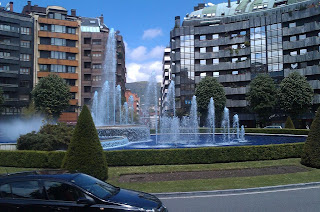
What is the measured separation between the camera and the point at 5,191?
6.39m

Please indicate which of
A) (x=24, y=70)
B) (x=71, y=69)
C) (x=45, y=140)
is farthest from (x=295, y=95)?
(x=24, y=70)

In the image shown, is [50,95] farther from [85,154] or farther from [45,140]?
[85,154]

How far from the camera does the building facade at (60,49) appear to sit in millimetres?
63969

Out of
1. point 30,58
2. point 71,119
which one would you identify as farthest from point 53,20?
point 71,119

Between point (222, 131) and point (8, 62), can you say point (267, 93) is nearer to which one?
point (222, 131)

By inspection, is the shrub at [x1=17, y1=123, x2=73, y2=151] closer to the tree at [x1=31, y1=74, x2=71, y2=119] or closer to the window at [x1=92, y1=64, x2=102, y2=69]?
the tree at [x1=31, y1=74, x2=71, y2=119]

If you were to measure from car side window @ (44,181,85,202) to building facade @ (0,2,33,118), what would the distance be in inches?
2318

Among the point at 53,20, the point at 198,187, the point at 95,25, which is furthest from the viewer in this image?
the point at 95,25

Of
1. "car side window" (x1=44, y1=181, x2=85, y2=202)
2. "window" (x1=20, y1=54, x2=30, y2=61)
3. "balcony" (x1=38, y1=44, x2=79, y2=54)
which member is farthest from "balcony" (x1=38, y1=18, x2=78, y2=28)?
"car side window" (x1=44, y1=181, x2=85, y2=202)

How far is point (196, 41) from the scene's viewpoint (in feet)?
225

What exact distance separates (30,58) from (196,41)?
118 feet

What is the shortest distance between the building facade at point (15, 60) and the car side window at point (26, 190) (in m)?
58.5

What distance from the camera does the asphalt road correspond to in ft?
30.3

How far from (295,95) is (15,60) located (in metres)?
53.0
